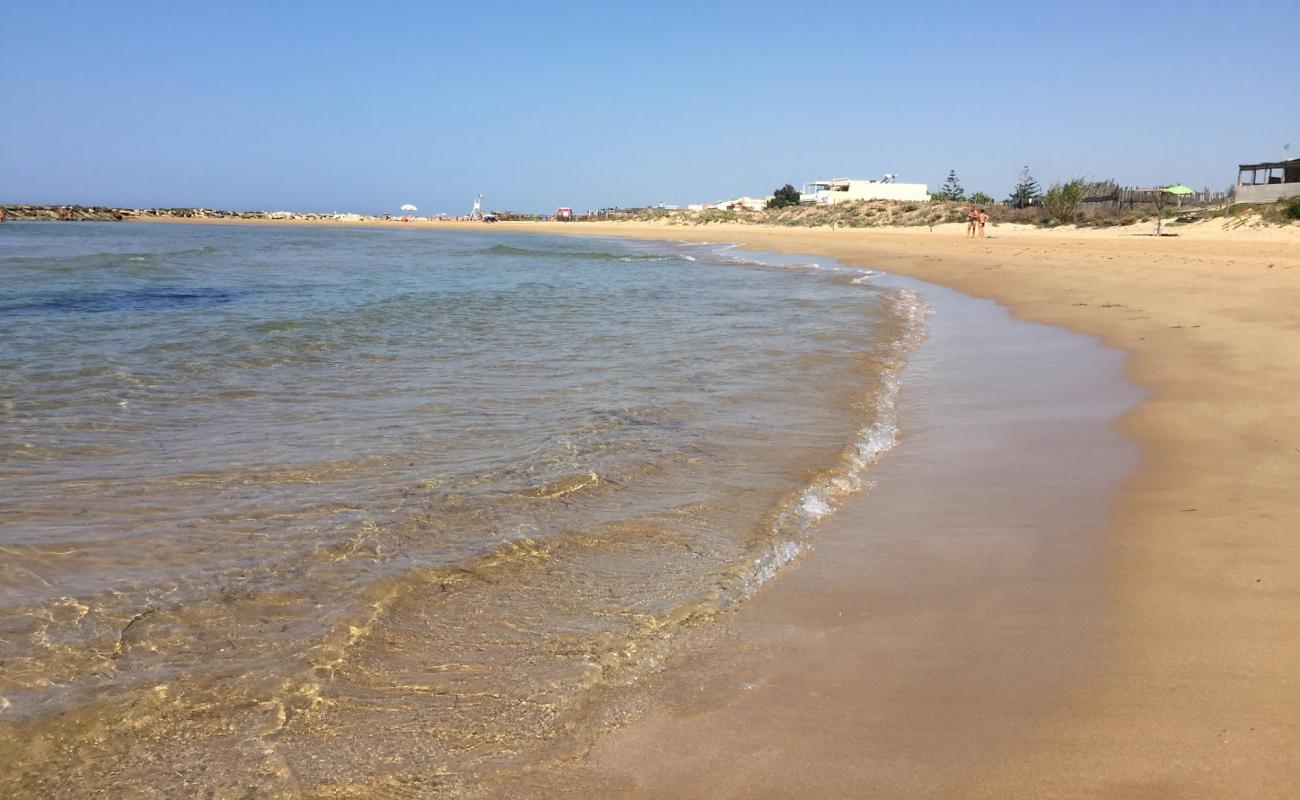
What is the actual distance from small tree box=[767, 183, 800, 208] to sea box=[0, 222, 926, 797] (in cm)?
6357

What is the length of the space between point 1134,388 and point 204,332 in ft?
28.9

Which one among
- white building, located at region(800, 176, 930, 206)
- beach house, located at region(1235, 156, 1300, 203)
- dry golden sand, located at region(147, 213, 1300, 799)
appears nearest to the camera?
dry golden sand, located at region(147, 213, 1300, 799)

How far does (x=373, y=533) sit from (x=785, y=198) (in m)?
70.5

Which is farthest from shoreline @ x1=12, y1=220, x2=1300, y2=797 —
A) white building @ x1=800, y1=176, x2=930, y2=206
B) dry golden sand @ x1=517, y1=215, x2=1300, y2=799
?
white building @ x1=800, y1=176, x2=930, y2=206

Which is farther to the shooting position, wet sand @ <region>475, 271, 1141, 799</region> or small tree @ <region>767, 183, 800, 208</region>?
small tree @ <region>767, 183, 800, 208</region>

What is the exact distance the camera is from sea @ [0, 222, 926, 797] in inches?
87.1

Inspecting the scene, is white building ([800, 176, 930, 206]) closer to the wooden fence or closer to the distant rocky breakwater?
the wooden fence

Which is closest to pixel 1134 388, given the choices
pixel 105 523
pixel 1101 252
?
pixel 105 523

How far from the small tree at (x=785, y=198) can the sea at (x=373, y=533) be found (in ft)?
209

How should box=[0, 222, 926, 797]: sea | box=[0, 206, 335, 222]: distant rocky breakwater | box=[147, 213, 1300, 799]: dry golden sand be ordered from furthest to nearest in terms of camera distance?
1. box=[0, 206, 335, 222]: distant rocky breakwater
2. box=[0, 222, 926, 797]: sea
3. box=[147, 213, 1300, 799]: dry golden sand

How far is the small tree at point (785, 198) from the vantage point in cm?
7025

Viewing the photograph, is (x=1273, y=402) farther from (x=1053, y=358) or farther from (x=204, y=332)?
(x=204, y=332)

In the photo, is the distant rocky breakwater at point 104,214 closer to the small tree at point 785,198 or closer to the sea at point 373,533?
the small tree at point 785,198

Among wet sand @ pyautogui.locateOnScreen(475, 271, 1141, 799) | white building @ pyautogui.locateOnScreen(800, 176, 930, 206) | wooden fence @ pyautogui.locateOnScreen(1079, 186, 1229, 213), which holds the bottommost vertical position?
wet sand @ pyautogui.locateOnScreen(475, 271, 1141, 799)
